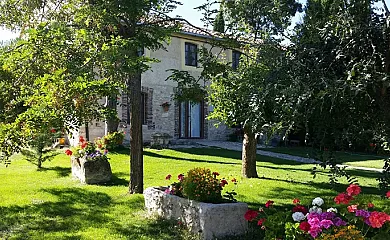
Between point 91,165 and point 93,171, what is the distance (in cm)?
14

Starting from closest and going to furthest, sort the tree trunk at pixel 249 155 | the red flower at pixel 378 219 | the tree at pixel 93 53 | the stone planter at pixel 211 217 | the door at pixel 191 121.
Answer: the red flower at pixel 378 219 < the tree at pixel 93 53 < the stone planter at pixel 211 217 < the tree trunk at pixel 249 155 < the door at pixel 191 121

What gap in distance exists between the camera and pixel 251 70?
16.8 ft

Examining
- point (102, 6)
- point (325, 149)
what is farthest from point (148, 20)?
point (325, 149)

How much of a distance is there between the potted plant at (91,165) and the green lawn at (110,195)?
0.74 feet

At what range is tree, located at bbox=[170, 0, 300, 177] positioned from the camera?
140 inches

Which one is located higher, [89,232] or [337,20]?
[337,20]

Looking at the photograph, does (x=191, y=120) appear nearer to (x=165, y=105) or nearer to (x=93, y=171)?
(x=165, y=105)

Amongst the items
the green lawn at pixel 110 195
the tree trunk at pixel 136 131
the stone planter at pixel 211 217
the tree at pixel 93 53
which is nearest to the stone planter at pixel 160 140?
the green lawn at pixel 110 195

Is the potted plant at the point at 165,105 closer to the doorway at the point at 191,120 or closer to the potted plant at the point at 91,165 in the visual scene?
the doorway at the point at 191,120

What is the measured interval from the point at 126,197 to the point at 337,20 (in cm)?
486

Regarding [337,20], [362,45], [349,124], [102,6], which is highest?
[102,6]

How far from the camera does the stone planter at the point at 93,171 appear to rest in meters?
8.62

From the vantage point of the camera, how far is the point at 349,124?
3.71 meters

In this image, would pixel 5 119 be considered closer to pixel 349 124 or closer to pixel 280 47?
pixel 280 47
